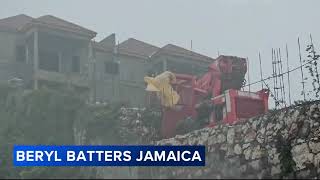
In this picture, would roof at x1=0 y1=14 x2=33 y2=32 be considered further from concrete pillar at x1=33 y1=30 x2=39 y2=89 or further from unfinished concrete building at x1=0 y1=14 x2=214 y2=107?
concrete pillar at x1=33 y1=30 x2=39 y2=89

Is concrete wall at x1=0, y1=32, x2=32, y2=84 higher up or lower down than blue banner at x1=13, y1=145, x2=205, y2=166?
higher up

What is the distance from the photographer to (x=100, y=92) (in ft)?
88.0

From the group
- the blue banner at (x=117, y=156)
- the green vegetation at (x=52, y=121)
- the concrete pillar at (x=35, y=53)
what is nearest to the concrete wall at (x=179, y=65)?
the concrete pillar at (x=35, y=53)

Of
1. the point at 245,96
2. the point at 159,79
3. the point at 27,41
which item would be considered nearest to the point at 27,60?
the point at 27,41

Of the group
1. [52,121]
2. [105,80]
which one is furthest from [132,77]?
[52,121]

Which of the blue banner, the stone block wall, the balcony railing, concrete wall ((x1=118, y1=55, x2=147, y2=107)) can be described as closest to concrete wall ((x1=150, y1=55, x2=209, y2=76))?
concrete wall ((x1=118, y1=55, x2=147, y2=107))

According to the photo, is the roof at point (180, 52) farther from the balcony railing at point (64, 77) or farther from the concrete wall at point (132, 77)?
the balcony railing at point (64, 77)

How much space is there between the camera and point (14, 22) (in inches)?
1087

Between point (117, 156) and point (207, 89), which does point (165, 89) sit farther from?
point (117, 156)

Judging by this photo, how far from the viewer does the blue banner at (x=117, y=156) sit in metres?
7.31

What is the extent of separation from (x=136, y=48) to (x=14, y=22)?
22.7 ft

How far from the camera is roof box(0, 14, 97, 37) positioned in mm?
24966

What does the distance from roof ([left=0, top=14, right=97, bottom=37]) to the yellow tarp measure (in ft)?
35.0

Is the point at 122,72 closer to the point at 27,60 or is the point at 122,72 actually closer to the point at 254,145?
the point at 27,60
